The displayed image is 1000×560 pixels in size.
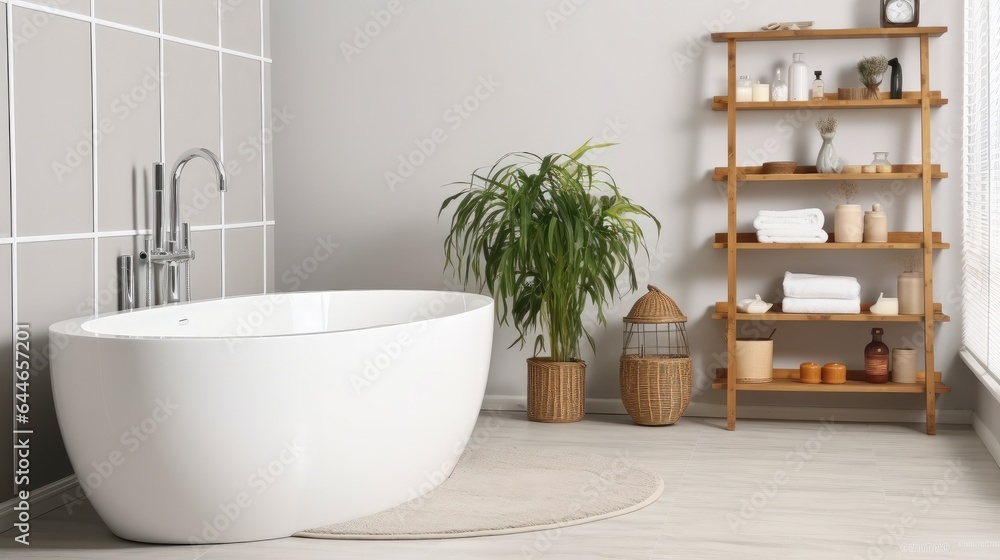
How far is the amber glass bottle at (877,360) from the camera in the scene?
4.04m

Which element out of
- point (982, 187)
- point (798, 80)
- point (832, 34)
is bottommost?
point (982, 187)

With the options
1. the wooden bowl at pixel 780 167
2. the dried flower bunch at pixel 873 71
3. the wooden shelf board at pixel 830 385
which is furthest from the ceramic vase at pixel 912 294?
the dried flower bunch at pixel 873 71

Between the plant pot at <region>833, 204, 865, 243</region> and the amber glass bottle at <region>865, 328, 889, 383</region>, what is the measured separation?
1.28 ft

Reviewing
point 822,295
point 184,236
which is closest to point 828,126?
point 822,295

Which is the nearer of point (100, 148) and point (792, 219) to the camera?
point (100, 148)

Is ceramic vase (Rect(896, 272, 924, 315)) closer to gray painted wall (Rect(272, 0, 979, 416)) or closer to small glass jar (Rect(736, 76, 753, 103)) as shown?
gray painted wall (Rect(272, 0, 979, 416))

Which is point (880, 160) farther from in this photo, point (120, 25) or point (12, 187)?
point (12, 187)

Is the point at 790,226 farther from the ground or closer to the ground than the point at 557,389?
farther from the ground

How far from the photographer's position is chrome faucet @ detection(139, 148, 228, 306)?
354cm

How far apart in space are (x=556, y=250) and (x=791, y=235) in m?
0.94

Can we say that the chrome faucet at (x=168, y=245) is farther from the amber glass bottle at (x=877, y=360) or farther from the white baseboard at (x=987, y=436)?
the white baseboard at (x=987, y=436)

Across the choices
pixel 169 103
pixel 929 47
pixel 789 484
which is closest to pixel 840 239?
pixel 929 47

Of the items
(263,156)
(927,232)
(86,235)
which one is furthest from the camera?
(263,156)

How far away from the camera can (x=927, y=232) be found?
3941 mm
